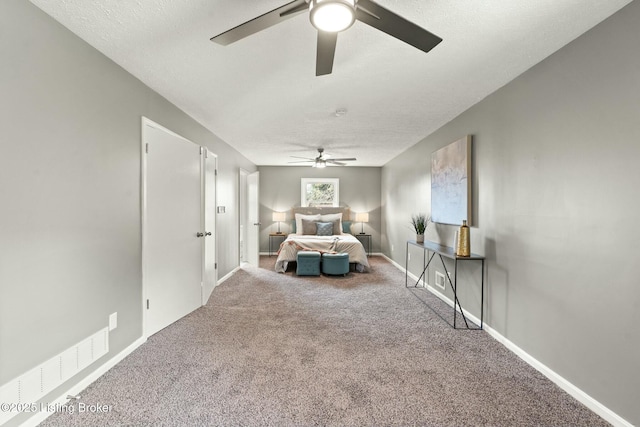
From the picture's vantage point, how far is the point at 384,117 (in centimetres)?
358

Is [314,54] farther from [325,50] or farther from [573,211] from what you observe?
[573,211]

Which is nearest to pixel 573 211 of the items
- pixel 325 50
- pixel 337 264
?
pixel 325 50

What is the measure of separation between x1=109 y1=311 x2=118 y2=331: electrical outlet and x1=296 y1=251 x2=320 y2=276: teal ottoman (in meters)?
3.19

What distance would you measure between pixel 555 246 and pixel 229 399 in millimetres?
2528

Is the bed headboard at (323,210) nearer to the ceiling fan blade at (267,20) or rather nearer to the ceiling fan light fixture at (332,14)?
the ceiling fan blade at (267,20)

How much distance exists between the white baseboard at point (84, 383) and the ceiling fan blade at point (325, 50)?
8.59ft

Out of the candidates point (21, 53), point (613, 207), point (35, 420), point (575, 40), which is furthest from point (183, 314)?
point (575, 40)

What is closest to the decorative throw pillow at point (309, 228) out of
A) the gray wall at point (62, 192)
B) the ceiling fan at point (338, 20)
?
the gray wall at point (62, 192)

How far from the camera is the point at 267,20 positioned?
4.58 ft

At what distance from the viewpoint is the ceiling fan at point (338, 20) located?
4.18 ft

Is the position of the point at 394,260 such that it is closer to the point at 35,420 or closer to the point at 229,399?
the point at 229,399

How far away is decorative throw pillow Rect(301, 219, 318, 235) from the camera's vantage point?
691 cm

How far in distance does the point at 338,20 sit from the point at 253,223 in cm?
516

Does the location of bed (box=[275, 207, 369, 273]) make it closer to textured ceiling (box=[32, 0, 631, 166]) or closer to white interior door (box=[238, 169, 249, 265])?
white interior door (box=[238, 169, 249, 265])
